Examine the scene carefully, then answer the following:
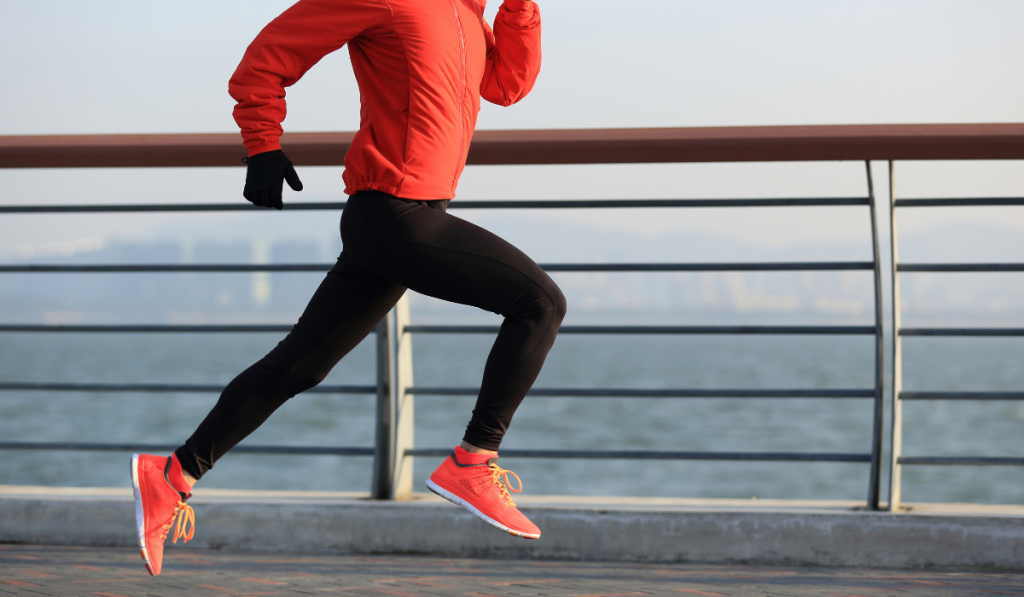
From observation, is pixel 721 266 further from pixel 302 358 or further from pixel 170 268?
pixel 170 268

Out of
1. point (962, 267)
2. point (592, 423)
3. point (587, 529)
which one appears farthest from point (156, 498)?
point (592, 423)

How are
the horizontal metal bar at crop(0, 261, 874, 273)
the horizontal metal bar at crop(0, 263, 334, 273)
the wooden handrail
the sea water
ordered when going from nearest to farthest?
the wooden handrail < the horizontal metal bar at crop(0, 261, 874, 273) < the horizontal metal bar at crop(0, 263, 334, 273) < the sea water

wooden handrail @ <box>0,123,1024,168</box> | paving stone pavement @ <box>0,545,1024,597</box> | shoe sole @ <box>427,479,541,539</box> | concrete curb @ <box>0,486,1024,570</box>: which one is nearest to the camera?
shoe sole @ <box>427,479,541,539</box>

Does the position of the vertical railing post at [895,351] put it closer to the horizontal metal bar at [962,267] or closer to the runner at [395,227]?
the horizontal metal bar at [962,267]

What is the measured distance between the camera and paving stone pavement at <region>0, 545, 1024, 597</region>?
2.06 meters

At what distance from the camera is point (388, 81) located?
1796 millimetres

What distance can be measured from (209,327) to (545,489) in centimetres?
3758

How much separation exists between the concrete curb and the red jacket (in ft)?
3.46

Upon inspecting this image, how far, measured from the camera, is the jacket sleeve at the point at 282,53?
1.71 m

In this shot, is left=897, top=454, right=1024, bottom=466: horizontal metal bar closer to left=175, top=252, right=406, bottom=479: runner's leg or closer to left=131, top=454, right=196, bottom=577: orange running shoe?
left=175, top=252, right=406, bottom=479: runner's leg

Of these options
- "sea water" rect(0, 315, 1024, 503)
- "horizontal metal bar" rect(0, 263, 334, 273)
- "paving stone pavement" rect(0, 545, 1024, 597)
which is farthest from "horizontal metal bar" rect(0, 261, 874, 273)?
"sea water" rect(0, 315, 1024, 503)

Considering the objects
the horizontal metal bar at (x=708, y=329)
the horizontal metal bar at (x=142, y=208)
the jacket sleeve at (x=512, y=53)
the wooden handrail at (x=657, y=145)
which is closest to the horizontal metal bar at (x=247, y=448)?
the horizontal metal bar at (x=708, y=329)

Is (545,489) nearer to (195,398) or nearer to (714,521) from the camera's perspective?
(195,398)

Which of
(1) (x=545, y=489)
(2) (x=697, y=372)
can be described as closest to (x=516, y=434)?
(1) (x=545, y=489)
